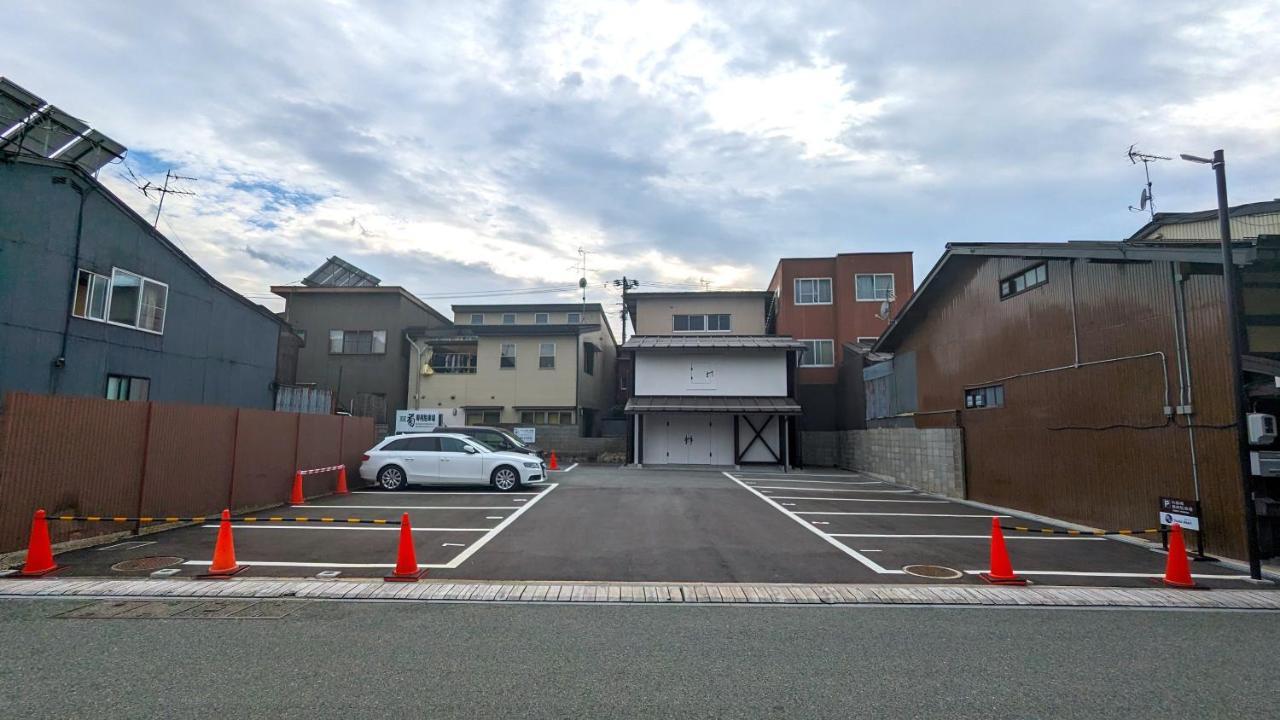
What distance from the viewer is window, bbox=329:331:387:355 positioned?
3181 cm

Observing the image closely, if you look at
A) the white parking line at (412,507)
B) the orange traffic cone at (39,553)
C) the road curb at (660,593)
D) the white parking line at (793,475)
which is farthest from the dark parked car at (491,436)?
the road curb at (660,593)

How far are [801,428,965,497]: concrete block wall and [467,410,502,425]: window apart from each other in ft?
52.0

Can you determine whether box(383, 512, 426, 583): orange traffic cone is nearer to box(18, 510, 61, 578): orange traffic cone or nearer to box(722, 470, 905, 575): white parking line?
box(18, 510, 61, 578): orange traffic cone

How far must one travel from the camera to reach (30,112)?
43.5 ft

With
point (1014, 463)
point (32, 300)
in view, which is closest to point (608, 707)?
point (1014, 463)

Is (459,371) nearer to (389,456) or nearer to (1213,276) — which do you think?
(389,456)

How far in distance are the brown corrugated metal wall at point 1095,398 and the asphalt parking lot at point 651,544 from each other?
3.11 ft

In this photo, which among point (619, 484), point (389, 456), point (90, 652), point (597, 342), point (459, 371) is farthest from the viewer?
point (597, 342)

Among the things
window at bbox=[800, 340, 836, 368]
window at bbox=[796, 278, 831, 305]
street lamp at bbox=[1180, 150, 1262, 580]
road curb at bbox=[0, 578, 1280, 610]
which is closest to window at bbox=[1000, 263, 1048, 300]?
street lamp at bbox=[1180, 150, 1262, 580]

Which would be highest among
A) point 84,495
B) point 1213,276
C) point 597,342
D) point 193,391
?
point 597,342

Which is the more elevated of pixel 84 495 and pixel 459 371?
pixel 459 371

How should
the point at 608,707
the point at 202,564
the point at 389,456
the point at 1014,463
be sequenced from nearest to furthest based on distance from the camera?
the point at 608,707 < the point at 202,564 < the point at 1014,463 < the point at 389,456

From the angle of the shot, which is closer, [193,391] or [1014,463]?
[1014,463]

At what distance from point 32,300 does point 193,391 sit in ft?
15.3
